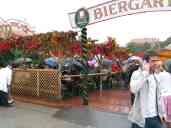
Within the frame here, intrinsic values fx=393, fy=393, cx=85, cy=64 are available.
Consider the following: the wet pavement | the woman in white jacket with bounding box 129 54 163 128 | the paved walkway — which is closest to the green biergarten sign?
the paved walkway

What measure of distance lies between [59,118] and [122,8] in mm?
7691

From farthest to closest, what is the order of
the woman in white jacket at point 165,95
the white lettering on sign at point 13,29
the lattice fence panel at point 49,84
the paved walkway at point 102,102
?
the white lettering on sign at point 13,29 < the lattice fence panel at point 49,84 < the paved walkway at point 102,102 < the woman in white jacket at point 165,95

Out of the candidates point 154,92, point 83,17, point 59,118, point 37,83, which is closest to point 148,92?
point 154,92

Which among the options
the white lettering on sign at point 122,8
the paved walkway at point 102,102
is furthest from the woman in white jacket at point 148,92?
the white lettering on sign at point 122,8

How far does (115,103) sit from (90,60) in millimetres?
3569

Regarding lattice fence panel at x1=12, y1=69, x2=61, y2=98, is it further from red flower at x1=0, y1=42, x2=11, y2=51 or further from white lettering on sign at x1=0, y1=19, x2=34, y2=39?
white lettering on sign at x1=0, y1=19, x2=34, y2=39

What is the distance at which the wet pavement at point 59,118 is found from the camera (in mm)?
9578

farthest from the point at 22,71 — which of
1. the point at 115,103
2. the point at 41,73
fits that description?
the point at 115,103

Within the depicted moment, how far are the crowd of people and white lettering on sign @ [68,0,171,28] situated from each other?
9.88 metres

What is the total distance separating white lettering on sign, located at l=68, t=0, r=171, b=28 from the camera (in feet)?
51.8

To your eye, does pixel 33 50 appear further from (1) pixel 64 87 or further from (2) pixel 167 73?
(2) pixel 167 73

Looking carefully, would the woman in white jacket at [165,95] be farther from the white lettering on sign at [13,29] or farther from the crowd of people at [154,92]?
the white lettering on sign at [13,29]

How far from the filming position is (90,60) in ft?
51.6

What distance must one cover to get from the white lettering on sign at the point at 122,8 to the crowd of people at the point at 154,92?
988cm
